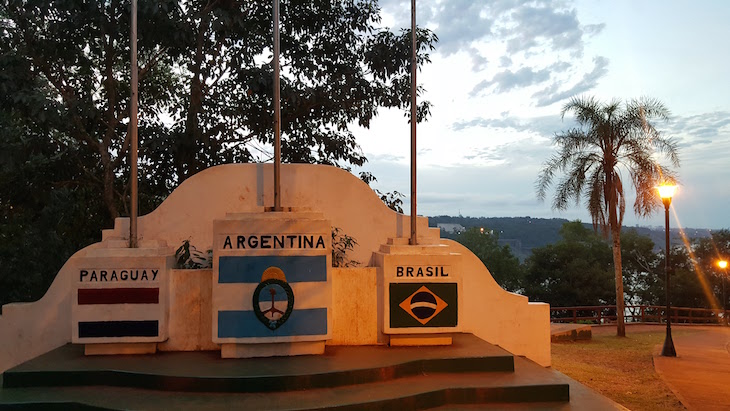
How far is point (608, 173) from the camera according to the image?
19.8 m

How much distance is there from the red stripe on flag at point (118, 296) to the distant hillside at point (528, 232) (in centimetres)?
2911

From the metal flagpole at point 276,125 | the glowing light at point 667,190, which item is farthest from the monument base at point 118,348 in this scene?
the glowing light at point 667,190

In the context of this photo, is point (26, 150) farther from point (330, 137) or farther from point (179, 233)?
point (330, 137)

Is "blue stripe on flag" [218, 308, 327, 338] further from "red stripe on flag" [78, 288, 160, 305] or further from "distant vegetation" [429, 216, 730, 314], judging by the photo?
"distant vegetation" [429, 216, 730, 314]

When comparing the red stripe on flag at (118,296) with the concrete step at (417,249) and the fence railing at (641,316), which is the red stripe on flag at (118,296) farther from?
the fence railing at (641,316)

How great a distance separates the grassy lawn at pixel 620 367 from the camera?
9.66 meters

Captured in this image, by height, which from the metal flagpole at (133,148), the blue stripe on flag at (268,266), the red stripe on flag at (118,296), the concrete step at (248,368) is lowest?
the concrete step at (248,368)

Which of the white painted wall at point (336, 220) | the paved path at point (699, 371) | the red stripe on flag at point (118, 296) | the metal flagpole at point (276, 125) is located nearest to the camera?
the red stripe on flag at point (118, 296)

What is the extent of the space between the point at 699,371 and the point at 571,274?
25225 millimetres

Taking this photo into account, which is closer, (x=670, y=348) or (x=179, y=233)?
(x=179, y=233)

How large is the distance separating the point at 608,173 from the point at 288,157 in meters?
11.9

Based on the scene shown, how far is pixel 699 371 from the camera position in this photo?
1248cm

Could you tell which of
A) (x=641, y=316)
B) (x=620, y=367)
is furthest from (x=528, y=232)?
(x=620, y=367)

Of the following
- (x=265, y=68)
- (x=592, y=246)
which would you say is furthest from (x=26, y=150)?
(x=592, y=246)
